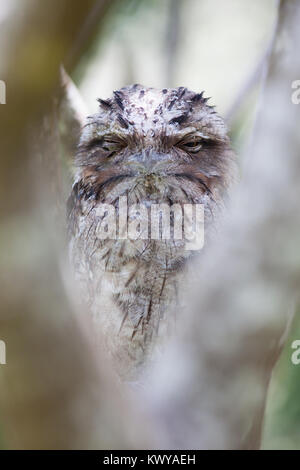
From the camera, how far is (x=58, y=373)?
909 mm

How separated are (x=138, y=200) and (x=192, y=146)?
18 centimetres

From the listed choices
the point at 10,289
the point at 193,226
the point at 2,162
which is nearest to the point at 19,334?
the point at 10,289

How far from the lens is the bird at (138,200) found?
1.12 m

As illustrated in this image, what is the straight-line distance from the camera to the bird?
3.69 ft

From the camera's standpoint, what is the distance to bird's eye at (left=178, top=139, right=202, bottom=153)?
112 centimetres

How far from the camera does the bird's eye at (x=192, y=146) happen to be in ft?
3.68

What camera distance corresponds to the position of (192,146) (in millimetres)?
1134

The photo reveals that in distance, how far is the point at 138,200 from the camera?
1.15m

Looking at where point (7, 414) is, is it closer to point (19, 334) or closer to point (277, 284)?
point (19, 334)

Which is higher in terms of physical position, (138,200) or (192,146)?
(192,146)

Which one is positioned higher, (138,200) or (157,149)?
Result: (157,149)

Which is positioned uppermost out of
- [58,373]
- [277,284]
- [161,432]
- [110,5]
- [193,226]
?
[110,5]

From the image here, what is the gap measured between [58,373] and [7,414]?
0.20 meters

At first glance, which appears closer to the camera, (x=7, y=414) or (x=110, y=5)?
(x=7, y=414)
